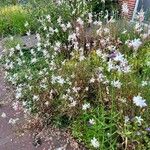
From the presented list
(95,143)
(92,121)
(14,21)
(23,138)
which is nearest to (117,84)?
(92,121)

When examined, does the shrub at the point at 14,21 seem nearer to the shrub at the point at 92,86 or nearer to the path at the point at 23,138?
the shrub at the point at 92,86

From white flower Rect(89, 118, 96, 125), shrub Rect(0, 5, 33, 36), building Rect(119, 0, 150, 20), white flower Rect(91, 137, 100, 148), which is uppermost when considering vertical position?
white flower Rect(91, 137, 100, 148)

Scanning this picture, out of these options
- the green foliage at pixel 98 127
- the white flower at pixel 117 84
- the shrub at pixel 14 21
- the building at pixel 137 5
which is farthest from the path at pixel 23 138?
the building at pixel 137 5

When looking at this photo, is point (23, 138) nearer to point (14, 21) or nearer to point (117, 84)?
point (117, 84)

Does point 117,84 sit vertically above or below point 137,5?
above

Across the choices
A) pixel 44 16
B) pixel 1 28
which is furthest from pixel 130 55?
pixel 1 28

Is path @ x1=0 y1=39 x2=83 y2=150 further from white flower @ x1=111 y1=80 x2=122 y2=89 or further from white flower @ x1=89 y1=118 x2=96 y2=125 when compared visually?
white flower @ x1=111 y1=80 x2=122 y2=89

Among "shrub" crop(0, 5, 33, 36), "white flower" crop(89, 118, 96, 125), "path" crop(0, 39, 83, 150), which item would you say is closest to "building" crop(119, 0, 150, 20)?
"shrub" crop(0, 5, 33, 36)

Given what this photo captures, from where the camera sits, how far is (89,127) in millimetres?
5879

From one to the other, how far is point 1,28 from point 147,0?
2.99 m

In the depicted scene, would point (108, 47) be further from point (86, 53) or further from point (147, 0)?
point (147, 0)

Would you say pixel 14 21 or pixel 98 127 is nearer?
pixel 98 127

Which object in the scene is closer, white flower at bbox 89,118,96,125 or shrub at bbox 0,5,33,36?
white flower at bbox 89,118,96,125

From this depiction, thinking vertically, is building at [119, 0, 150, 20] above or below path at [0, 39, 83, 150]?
below
